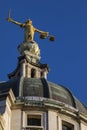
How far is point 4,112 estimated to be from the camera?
206ft

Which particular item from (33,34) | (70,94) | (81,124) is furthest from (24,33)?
(81,124)

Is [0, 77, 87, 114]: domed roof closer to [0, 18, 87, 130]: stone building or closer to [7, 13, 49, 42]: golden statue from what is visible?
[0, 18, 87, 130]: stone building

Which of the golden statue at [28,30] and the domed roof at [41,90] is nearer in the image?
the domed roof at [41,90]

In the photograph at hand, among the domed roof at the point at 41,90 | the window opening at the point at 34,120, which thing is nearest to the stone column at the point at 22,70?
the domed roof at the point at 41,90

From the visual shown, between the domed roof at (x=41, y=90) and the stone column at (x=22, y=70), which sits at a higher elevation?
the stone column at (x=22, y=70)

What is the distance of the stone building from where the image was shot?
64.8 m

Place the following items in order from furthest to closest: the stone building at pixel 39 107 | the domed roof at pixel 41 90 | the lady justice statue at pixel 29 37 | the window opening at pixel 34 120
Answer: the lady justice statue at pixel 29 37 < the domed roof at pixel 41 90 < the window opening at pixel 34 120 < the stone building at pixel 39 107

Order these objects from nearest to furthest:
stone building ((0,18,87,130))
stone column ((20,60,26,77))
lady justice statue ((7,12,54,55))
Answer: stone building ((0,18,87,130)) → stone column ((20,60,26,77)) → lady justice statue ((7,12,54,55))

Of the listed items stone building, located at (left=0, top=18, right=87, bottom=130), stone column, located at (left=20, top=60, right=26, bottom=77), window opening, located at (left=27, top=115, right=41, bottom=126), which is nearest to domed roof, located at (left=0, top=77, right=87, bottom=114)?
stone building, located at (left=0, top=18, right=87, bottom=130)

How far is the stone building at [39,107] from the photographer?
212ft

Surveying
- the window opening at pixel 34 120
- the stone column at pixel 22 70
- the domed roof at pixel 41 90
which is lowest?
the window opening at pixel 34 120

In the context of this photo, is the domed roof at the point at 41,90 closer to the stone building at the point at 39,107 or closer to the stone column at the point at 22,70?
the stone building at the point at 39,107

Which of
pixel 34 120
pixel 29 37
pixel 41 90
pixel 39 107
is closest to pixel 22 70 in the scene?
pixel 29 37

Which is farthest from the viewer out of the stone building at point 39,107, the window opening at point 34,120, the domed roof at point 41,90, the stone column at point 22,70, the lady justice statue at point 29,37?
the lady justice statue at point 29,37
